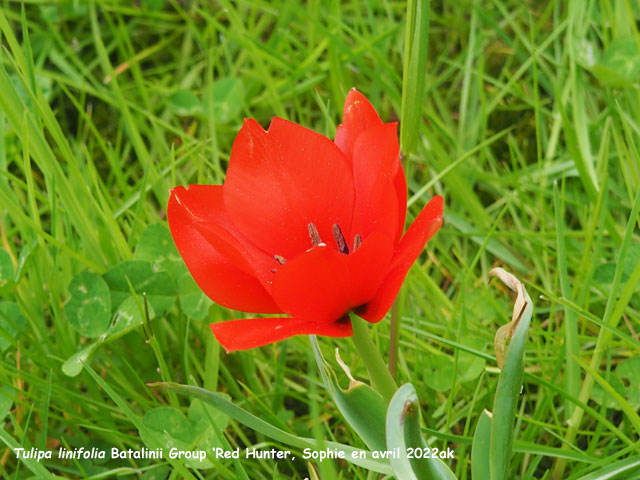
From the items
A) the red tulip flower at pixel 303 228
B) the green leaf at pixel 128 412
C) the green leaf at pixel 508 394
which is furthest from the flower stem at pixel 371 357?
the green leaf at pixel 128 412

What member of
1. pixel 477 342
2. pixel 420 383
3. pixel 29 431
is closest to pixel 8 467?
pixel 29 431

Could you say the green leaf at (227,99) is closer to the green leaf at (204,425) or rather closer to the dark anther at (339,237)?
the green leaf at (204,425)

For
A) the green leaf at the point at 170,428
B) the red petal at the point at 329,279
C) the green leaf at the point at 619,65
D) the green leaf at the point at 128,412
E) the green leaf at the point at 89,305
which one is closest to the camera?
the red petal at the point at 329,279

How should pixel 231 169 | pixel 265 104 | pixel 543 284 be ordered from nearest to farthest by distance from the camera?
pixel 231 169 < pixel 543 284 < pixel 265 104

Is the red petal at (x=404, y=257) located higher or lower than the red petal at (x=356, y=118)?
lower

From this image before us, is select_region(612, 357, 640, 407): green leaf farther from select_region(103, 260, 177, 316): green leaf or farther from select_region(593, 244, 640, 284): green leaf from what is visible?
select_region(103, 260, 177, 316): green leaf

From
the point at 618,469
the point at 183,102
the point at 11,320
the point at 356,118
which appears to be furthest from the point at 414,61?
the point at 183,102

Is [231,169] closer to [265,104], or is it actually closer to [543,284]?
[543,284]
